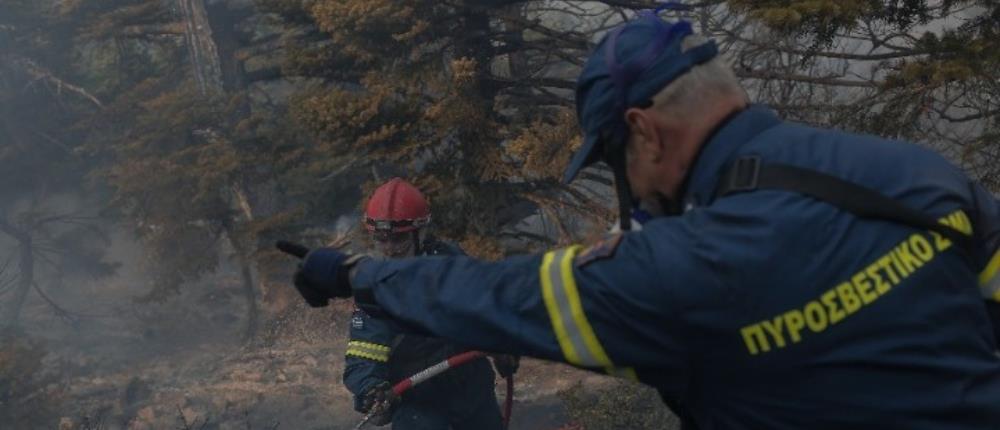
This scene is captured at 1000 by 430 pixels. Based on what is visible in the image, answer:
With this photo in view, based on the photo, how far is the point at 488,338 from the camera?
6.27 ft

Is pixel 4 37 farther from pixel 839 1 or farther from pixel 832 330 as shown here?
pixel 832 330

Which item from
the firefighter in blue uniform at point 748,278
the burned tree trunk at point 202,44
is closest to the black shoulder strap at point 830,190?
A: the firefighter in blue uniform at point 748,278

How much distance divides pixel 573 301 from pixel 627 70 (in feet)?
1.58

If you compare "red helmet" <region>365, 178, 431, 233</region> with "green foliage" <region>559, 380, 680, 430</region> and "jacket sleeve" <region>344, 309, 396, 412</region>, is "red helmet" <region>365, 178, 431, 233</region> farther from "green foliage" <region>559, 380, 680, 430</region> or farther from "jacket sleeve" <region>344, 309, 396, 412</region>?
"green foliage" <region>559, 380, 680, 430</region>

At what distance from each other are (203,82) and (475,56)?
9.03 m

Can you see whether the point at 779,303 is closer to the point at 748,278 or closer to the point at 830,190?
the point at 748,278

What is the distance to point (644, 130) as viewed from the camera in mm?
1906

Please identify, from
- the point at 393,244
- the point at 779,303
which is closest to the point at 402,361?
the point at 393,244

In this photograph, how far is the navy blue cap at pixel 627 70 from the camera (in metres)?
1.87

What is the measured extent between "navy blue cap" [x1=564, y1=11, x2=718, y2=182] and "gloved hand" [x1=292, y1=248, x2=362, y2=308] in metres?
0.65

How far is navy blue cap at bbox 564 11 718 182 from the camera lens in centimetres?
187

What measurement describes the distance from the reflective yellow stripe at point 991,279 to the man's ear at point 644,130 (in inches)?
31.9

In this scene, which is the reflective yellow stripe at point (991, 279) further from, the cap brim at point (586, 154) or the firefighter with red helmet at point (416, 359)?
the firefighter with red helmet at point (416, 359)

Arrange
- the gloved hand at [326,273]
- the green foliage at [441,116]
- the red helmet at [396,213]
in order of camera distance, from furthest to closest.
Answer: the green foliage at [441,116] → the red helmet at [396,213] → the gloved hand at [326,273]
